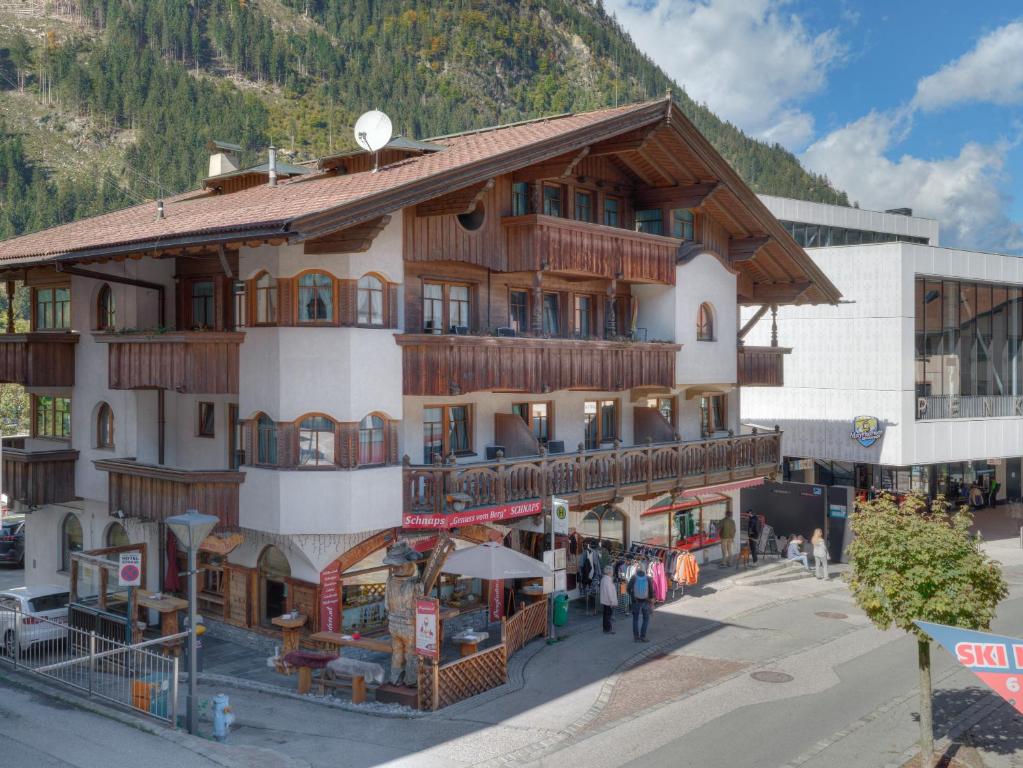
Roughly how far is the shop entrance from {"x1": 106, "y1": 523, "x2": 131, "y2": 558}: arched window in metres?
5.00

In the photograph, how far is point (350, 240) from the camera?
2055 centimetres

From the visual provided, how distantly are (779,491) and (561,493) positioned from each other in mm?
12879

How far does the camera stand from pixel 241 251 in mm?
21797

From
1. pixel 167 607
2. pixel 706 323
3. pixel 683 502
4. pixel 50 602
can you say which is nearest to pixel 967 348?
pixel 706 323

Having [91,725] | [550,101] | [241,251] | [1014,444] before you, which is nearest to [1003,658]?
[91,725]

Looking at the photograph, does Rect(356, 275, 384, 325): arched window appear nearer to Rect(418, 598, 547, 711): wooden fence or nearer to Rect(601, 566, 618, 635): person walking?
Rect(418, 598, 547, 711): wooden fence

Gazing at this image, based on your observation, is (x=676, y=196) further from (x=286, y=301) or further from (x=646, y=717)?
(x=646, y=717)

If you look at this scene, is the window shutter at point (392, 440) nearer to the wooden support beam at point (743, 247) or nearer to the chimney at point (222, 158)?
the chimney at point (222, 158)

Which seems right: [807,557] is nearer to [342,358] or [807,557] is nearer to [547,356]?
[547,356]

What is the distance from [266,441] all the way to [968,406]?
3016cm

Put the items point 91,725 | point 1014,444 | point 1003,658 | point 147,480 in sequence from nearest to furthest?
point 1003,658
point 91,725
point 147,480
point 1014,444

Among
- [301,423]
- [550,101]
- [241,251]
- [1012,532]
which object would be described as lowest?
[1012,532]

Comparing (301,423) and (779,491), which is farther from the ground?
(301,423)

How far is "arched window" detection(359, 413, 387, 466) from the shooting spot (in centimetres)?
2136
